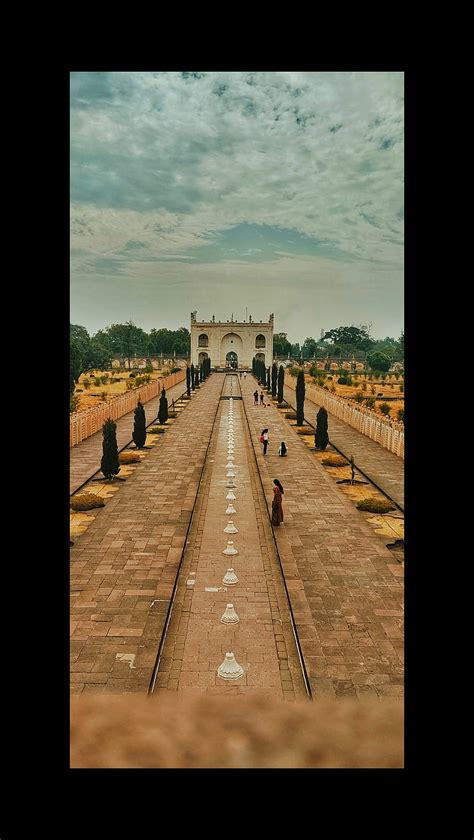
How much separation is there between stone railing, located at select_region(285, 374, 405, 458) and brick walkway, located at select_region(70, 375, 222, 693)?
5763 millimetres

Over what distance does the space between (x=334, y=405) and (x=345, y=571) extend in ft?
57.5

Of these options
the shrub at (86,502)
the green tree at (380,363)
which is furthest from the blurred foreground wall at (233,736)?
the green tree at (380,363)

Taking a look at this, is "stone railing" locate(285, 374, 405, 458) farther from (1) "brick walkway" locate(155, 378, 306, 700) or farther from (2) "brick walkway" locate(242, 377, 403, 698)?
(1) "brick walkway" locate(155, 378, 306, 700)

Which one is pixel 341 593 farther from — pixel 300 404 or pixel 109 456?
pixel 300 404

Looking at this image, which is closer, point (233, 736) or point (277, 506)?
→ point (233, 736)

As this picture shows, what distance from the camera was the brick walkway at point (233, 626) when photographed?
4746 mm

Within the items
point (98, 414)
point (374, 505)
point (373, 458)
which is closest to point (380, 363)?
point (98, 414)

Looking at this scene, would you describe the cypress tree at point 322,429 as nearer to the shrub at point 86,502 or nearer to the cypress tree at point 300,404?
the cypress tree at point 300,404

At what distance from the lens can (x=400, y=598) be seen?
6.37 meters

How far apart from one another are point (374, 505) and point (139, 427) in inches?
306

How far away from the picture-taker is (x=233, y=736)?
3277 millimetres
